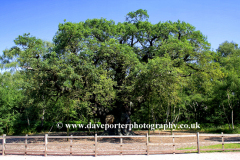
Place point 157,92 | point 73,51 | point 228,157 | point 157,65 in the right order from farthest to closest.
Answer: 1. point 73,51
2. point 157,92
3. point 157,65
4. point 228,157

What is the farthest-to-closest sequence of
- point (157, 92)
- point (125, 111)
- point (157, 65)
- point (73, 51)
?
point (125, 111) < point (73, 51) < point (157, 92) < point (157, 65)

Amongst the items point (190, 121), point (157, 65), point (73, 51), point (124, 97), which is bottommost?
point (190, 121)

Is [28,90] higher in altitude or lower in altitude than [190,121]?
higher

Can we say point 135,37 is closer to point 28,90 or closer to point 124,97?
point 124,97

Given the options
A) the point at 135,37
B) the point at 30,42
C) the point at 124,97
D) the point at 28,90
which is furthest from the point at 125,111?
the point at 30,42

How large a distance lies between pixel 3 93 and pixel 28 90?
11.9 m

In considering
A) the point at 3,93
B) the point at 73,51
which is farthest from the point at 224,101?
the point at 3,93

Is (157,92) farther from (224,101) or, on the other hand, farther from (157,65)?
(224,101)

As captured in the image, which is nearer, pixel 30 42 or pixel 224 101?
pixel 30 42

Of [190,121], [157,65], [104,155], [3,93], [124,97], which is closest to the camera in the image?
[104,155]

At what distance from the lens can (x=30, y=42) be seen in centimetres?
1584

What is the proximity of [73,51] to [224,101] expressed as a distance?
66.2 feet

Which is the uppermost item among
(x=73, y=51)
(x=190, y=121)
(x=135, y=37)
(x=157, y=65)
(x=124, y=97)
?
(x=135, y=37)

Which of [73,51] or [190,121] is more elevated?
[73,51]
